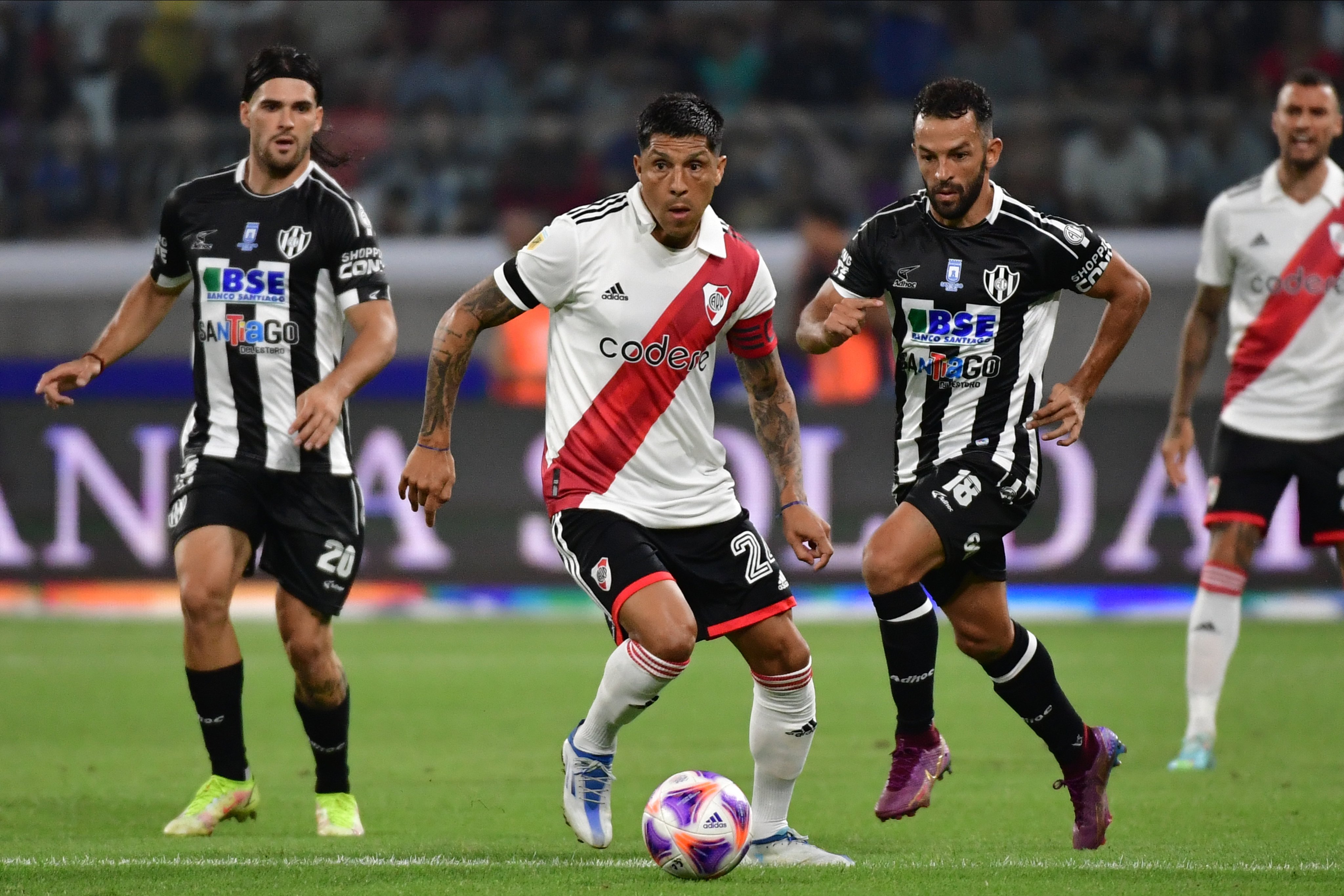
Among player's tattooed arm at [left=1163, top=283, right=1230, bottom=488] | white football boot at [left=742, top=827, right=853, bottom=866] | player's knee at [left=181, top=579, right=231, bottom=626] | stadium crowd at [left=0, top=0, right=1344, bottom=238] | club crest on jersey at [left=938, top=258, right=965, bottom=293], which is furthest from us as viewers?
stadium crowd at [left=0, top=0, right=1344, bottom=238]

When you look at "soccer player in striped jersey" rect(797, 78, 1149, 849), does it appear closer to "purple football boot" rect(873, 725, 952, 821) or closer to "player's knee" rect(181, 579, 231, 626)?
"purple football boot" rect(873, 725, 952, 821)

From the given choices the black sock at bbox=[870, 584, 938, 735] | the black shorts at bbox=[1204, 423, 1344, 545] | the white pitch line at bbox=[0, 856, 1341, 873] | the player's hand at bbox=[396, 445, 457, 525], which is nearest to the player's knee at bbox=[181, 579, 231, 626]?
the white pitch line at bbox=[0, 856, 1341, 873]

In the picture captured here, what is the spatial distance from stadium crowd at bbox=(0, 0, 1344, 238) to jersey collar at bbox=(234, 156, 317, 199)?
384 inches

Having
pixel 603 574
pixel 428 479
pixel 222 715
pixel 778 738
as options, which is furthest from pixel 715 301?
pixel 222 715

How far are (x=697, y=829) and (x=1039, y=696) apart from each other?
1.31m

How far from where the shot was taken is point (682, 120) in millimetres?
4980

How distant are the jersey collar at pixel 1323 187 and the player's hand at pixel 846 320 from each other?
9.94ft

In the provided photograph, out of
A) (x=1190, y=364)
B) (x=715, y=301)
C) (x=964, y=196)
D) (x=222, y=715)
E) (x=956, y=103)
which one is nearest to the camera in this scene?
(x=715, y=301)

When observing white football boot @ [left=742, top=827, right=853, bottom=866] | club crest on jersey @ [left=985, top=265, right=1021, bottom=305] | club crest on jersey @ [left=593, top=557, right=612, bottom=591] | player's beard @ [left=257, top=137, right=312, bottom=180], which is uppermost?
player's beard @ [left=257, top=137, right=312, bottom=180]

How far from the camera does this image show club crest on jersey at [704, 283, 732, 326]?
5.17m

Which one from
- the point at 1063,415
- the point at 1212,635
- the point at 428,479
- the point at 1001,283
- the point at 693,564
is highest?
the point at 1001,283

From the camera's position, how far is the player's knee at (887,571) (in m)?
5.29

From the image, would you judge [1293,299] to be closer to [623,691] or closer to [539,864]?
[623,691]

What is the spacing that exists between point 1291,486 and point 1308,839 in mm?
6379
